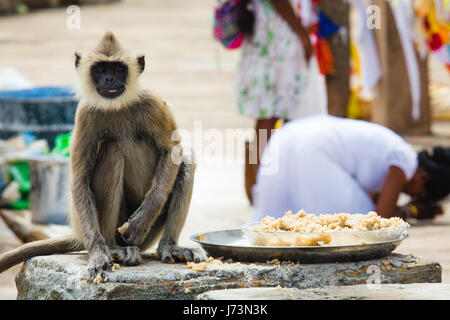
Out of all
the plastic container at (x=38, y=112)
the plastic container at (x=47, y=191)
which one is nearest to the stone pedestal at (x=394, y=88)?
the plastic container at (x=38, y=112)

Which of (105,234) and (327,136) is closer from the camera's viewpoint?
(105,234)

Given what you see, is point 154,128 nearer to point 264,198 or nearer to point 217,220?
point 264,198

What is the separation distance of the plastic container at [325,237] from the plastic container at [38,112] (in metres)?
4.34

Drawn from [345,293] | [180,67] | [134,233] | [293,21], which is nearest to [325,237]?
[345,293]

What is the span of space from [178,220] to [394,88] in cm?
817

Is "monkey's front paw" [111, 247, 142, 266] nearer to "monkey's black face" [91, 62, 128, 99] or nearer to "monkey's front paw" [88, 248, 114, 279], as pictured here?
"monkey's front paw" [88, 248, 114, 279]

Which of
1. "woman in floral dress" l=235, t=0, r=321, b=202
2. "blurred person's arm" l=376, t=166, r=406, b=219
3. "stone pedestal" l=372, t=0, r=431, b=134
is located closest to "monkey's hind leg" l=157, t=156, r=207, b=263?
"blurred person's arm" l=376, t=166, r=406, b=219

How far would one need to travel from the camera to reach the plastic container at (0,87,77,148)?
788 centimetres

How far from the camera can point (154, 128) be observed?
4.01m

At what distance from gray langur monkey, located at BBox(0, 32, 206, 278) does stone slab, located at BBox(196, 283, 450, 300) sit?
1.57ft

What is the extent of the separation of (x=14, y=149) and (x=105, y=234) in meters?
4.60

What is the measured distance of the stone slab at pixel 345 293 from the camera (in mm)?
3312

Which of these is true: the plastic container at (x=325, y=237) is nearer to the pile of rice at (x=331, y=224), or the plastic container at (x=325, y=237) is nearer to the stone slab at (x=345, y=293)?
the pile of rice at (x=331, y=224)

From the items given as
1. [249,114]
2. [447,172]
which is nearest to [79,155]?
[249,114]
